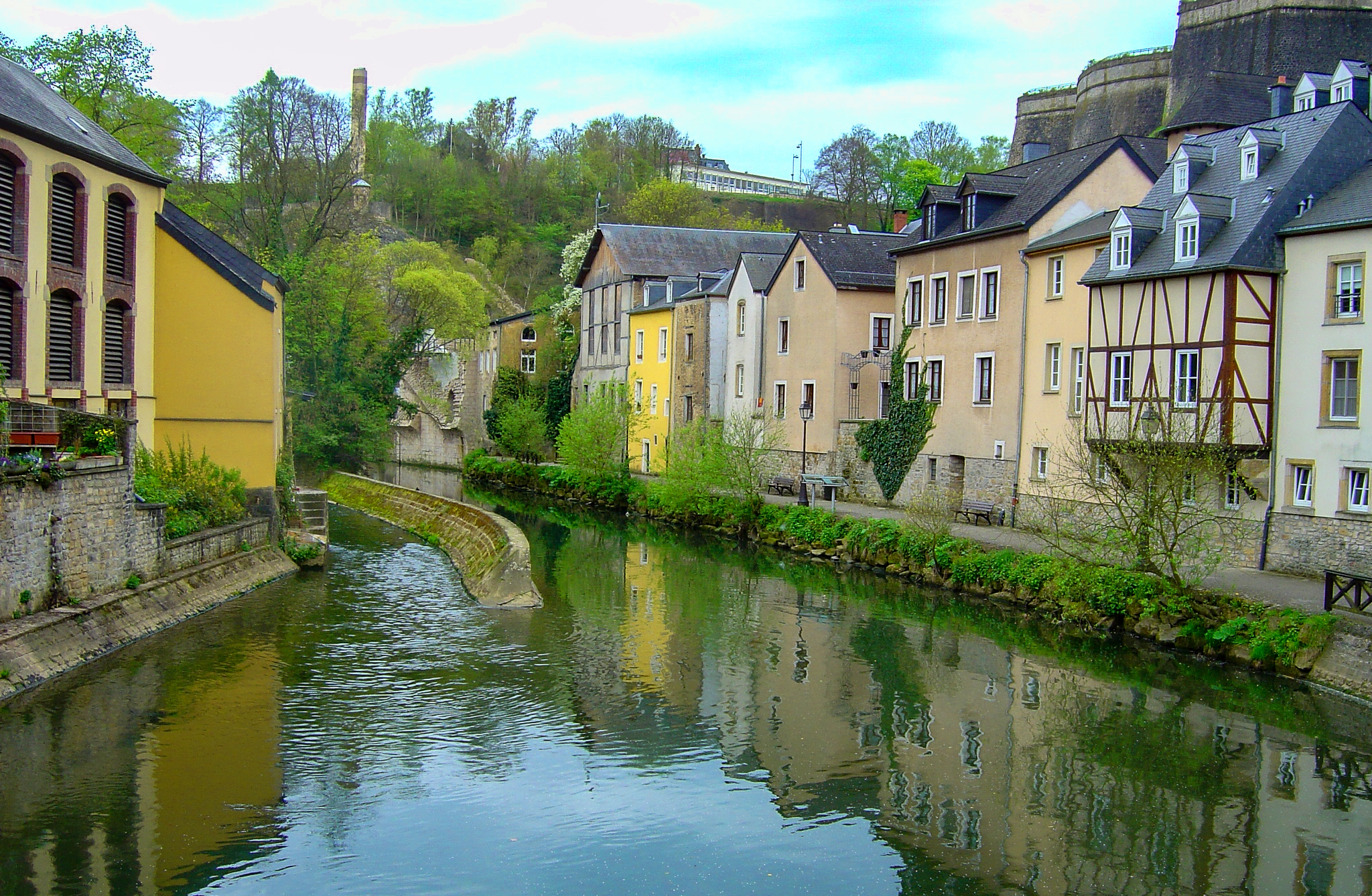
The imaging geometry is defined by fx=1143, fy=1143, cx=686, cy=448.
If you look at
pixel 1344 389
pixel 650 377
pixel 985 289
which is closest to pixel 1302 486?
pixel 1344 389

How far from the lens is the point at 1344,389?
19.6 m

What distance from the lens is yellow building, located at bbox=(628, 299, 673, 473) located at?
150ft

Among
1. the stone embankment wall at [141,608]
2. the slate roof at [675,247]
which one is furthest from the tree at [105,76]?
the slate roof at [675,247]

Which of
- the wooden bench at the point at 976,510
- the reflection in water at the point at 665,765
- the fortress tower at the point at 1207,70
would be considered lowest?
the reflection in water at the point at 665,765

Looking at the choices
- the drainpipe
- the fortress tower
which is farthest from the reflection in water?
the fortress tower

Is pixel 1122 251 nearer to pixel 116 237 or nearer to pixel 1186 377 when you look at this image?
pixel 1186 377

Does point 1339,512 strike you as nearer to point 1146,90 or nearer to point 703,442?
point 703,442

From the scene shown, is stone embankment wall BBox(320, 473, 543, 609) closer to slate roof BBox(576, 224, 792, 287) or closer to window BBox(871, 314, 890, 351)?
window BBox(871, 314, 890, 351)

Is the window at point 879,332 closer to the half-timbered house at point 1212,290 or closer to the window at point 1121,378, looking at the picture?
the half-timbered house at point 1212,290

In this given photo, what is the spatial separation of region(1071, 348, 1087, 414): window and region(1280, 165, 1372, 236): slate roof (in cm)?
558

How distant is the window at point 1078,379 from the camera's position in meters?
25.3

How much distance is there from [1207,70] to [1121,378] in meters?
25.5

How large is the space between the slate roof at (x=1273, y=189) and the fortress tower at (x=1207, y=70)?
9908 mm

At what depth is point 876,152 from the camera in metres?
76.4
